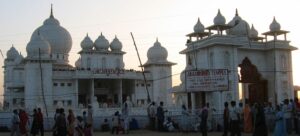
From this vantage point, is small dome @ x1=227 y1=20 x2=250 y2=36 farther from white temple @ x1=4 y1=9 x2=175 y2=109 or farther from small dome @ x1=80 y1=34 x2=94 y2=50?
small dome @ x1=80 y1=34 x2=94 y2=50

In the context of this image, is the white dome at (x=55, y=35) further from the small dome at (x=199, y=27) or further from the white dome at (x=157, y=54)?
the small dome at (x=199, y=27)

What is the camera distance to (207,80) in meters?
23.5

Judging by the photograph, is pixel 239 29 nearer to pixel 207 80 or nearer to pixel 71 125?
pixel 207 80

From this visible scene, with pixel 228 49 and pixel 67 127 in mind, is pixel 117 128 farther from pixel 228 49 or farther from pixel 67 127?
pixel 228 49

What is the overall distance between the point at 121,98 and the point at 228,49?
14.2 meters

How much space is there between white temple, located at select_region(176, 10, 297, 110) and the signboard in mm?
12188

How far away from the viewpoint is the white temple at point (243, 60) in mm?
36969

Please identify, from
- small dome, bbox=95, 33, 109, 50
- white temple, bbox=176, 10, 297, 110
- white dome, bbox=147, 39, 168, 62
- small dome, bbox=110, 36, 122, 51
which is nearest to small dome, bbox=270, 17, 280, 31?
white temple, bbox=176, 10, 297, 110

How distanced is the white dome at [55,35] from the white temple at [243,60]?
17555 millimetres

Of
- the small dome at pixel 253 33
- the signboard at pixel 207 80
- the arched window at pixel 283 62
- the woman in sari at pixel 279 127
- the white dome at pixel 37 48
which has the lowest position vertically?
the woman in sari at pixel 279 127

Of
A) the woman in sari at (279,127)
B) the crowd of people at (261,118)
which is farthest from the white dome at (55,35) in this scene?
the woman in sari at (279,127)

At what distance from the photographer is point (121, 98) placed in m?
47.0

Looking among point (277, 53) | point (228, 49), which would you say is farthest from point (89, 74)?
Answer: point (277, 53)

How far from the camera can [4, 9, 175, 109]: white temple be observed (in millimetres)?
42812
